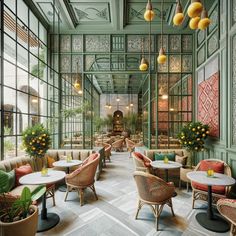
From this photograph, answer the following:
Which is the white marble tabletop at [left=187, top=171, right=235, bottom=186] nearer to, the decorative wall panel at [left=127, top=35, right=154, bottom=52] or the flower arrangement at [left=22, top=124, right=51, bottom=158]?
the flower arrangement at [left=22, top=124, right=51, bottom=158]

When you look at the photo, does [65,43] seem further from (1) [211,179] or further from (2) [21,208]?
(1) [211,179]

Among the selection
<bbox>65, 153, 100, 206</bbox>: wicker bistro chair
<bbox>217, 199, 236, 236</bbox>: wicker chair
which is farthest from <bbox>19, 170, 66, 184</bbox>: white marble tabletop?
<bbox>217, 199, 236, 236</bbox>: wicker chair

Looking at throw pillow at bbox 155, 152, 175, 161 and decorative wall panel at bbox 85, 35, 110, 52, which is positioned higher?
decorative wall panel at bbox 85, 35, 110, 52

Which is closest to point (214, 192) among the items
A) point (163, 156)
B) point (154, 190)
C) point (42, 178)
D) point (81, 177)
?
point (154, 190)

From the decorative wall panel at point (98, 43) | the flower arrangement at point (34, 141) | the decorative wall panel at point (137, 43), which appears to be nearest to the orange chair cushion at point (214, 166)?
the flower arrangement at point (34, 141)

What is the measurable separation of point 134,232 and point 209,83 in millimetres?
Result: 4049

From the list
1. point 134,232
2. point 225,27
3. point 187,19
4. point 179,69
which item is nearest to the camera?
point 134,232

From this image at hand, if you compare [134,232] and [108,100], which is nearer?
[134,232]

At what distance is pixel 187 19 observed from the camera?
528 cm

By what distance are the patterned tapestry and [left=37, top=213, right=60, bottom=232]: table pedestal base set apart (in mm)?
3991

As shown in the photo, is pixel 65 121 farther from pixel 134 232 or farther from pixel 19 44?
pixel 134 232

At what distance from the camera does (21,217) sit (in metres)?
2.16

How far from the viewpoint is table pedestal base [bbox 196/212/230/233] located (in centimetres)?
273

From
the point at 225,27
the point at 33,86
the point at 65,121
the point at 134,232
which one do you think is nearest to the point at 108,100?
the point at 65,121
